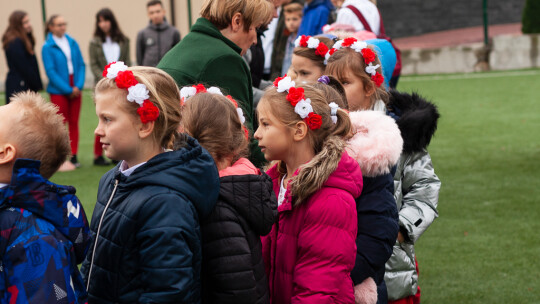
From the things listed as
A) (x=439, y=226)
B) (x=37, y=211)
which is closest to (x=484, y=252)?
(x=439, y=226)

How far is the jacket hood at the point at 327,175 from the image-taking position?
294 cm

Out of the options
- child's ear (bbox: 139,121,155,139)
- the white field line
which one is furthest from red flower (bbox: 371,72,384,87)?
the white field line

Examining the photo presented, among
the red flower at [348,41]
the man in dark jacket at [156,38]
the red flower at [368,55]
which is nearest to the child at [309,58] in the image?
the red flower at [348,41]

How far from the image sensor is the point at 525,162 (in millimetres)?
9344

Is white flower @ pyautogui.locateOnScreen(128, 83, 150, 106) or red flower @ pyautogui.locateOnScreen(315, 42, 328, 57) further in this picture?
red flower @ pyautogui.locateOnScreen(315, 42, 328, 57)

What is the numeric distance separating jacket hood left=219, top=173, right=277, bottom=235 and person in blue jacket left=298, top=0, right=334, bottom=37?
5.86 m

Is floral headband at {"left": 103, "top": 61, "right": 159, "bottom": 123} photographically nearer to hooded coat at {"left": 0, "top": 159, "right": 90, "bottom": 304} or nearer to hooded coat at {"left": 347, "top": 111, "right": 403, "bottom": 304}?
hooded coat at {"left": 0, "top": 159, "right": 90, "bottom": 304}

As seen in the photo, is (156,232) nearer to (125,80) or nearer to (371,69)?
(125,80)

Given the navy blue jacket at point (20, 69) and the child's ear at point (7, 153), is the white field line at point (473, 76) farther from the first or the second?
the child's ear at point (7, 153)

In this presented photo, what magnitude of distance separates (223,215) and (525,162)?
7.35 m

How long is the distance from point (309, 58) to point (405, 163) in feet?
2.48

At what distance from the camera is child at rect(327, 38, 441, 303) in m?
3.63

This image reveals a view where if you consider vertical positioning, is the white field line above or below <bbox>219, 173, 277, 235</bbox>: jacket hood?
below

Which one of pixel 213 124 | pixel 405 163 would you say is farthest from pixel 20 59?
pixel 213 124
